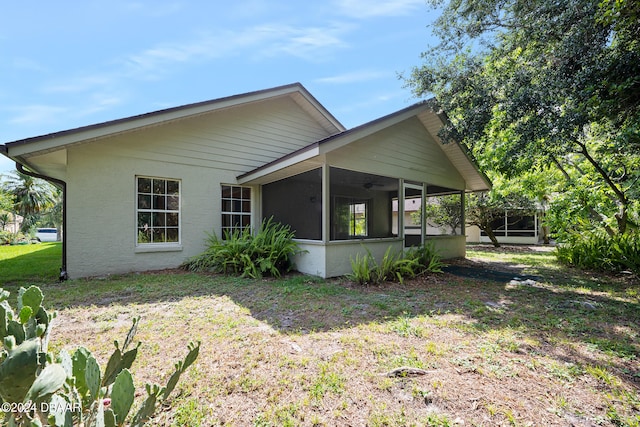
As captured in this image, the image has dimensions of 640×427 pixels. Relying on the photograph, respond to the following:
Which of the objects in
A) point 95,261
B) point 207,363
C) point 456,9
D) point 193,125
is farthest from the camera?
point 193,125

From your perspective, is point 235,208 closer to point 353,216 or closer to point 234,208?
point 234,208

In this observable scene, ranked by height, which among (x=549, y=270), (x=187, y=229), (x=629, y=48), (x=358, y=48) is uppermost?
(x=358, y=48)

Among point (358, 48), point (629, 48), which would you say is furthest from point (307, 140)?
point (629, 48)

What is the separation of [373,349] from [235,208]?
271 inches

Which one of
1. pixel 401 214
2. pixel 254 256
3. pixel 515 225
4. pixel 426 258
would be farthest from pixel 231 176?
pixel 515 225

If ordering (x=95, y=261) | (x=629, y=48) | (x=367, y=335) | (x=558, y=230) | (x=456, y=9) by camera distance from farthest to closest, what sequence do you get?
(x=558, y=230)
(x=456, y=9)
(x=95, y=261)
(x=629, y=48)
(x=367, y=335)

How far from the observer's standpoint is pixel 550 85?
5.31 metres

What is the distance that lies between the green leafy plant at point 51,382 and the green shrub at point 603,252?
10.2m

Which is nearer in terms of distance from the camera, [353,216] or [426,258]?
[426,258]

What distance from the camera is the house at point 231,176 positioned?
21.2ft

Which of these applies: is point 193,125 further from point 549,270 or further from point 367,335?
point 549,270

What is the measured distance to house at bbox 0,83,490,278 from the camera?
6449 millimetres

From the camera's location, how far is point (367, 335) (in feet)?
10.9

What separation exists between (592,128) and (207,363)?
384 inches
